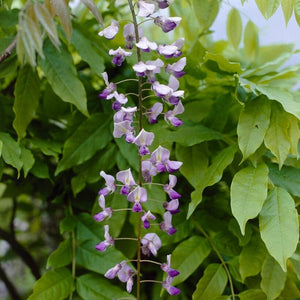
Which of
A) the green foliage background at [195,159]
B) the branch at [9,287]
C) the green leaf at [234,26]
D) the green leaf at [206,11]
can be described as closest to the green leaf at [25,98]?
the green foliage background at [195,159]

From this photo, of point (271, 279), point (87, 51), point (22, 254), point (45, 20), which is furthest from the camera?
point (22, 254)

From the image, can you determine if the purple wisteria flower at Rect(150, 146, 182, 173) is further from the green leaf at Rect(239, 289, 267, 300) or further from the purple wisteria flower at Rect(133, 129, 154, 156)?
the green leaf at Rect(239, 289, 267, 300)

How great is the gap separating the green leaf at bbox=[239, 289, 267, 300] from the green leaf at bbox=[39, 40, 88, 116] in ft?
1.26

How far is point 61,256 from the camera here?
770mm

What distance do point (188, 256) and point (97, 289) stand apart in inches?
6.5

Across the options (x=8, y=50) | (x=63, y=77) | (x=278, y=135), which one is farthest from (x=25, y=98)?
(x=278, y=135)

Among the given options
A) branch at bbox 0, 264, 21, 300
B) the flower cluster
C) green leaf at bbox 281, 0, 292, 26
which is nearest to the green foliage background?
green leaf at bbox 281, 0, 292, 26

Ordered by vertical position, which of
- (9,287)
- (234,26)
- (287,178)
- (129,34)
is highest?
(129,34)

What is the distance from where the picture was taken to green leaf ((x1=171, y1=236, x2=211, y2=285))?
702mm

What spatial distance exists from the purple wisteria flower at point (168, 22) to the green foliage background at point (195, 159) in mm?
143

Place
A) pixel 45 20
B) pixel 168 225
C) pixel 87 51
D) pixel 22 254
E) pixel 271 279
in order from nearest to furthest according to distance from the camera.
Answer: pixel 45 20
pixel 168 225
pixel 271 279
pixel 87 51
pixel 22 254

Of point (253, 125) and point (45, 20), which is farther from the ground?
point (45, 20)

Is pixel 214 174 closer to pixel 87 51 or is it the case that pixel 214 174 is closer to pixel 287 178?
pixel 287 178

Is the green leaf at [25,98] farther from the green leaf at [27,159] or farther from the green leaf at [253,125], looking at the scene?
the green leaf at [253,125]
